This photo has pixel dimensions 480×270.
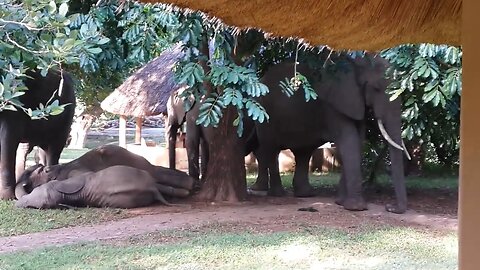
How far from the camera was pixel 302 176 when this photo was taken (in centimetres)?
922

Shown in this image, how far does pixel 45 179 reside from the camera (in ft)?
28.2

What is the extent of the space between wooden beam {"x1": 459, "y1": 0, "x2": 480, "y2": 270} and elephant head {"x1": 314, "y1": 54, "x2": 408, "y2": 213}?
19.1ft

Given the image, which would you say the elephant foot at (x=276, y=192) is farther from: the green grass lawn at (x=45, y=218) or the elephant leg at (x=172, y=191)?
the green grass lawn at (x=45, y=218)

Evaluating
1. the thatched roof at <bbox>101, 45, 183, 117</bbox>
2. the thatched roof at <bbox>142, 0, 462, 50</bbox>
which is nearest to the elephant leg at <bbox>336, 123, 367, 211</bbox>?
the thatched roof at <bbox>101, 45, 183, 117</bbox>

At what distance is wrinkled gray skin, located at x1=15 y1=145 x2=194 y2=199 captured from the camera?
28.0ft

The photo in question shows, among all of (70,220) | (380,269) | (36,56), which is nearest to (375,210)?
(380,269)

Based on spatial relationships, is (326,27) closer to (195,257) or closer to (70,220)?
(195,257)

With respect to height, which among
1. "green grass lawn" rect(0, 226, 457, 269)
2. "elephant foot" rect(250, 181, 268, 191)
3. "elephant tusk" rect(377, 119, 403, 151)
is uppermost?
"elephant tusk" rect(377, 119, 403, 151)

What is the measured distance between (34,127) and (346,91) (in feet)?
14.8

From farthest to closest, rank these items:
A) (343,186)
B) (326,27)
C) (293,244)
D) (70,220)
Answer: (343,186)
(70,220)
(293,244)
(326,27)

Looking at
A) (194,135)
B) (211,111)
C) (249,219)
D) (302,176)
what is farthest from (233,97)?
(194,135)

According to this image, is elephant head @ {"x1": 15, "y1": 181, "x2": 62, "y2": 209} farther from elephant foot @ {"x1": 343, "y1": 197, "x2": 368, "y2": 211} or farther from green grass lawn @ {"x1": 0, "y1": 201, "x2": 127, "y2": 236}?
elephant foot @ {"x1": 343, "y1": 197, "x2": 368, "y2": 211}

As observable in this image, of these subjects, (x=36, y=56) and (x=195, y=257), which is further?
(x=195, y=257)

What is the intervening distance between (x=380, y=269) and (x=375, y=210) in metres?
2.83
